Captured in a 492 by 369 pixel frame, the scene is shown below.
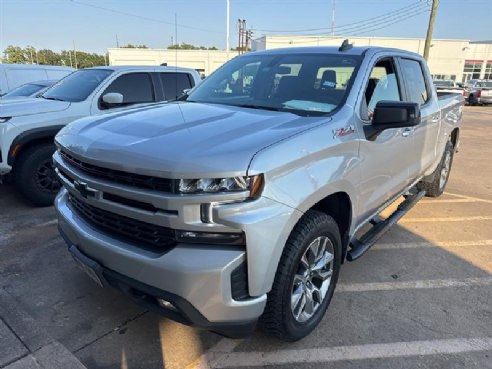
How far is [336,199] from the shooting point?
9.43 feet

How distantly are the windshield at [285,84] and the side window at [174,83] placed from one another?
273 cm

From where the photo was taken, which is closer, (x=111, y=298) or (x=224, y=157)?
(x=224, y=157)

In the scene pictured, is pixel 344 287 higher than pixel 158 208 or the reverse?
the reverse

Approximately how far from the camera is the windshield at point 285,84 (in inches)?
120

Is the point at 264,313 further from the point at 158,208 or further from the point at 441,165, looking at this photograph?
the point at 441,165

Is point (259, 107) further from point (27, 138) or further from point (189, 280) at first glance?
point (27, 138)

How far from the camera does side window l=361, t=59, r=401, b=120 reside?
125 inches

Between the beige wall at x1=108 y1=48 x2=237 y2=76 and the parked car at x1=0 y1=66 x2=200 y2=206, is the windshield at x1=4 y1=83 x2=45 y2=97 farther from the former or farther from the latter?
the beige wall at x1=108 y1=48 x2=237 y2=76

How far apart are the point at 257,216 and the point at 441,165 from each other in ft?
15.0

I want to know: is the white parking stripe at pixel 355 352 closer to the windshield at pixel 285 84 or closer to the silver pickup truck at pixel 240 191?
the silver pickup truck at pixel 240 191

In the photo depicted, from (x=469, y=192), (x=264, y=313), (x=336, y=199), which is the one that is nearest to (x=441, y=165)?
(x=469, y=192)

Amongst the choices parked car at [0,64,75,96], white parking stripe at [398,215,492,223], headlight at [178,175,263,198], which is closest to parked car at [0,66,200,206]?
headlight at [178,175,263,198]

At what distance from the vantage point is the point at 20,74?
1040 centimetres

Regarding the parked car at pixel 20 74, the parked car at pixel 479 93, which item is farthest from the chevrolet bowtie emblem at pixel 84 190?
the parked car at pixel 479 93
